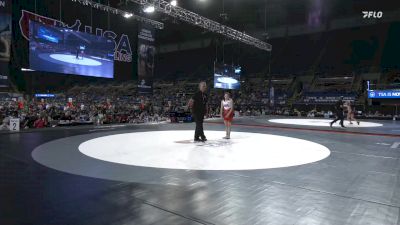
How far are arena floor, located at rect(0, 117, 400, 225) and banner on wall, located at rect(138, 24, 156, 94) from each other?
28.6 ft

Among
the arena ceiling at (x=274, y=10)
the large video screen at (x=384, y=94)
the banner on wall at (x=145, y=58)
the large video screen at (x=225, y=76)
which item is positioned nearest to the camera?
the banner on wall at (x=145, y=58)

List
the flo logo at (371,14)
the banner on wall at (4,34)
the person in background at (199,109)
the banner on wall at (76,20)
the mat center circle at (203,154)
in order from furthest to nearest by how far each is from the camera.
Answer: the flo logo at (371,14)
the banner on wall at (76,20)
the banner on wall at (4,34)
the person in background at (199,109)
the mat center circle at (203,154)

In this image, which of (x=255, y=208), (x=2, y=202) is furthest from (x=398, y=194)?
(x=2, y=202)

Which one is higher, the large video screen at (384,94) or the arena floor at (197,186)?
the large video screen at (384,94)

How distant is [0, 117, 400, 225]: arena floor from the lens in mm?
2648

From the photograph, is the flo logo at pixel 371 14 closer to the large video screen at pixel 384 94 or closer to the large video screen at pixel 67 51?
the large video screen at pixel 384 94

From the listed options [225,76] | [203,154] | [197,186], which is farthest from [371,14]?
[197,186]

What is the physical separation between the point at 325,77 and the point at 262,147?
23.6 meters

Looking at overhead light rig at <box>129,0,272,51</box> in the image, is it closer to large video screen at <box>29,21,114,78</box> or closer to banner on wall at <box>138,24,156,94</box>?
banner on wall at <box>138,24,156,94</box>

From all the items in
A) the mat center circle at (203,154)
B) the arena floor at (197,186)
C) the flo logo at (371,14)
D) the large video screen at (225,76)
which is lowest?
the arena floor at (197,186)

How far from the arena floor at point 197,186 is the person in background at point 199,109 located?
4.02ft

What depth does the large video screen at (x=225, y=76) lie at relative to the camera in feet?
64.3

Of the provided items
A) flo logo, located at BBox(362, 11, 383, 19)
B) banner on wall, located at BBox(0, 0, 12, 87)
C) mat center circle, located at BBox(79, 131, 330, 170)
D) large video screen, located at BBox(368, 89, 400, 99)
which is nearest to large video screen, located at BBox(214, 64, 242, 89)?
large video screen, located at BBox(368, 89, 400, 99)

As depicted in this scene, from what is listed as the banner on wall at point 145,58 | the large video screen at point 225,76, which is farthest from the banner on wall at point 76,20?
the large video screen at point 225,76
